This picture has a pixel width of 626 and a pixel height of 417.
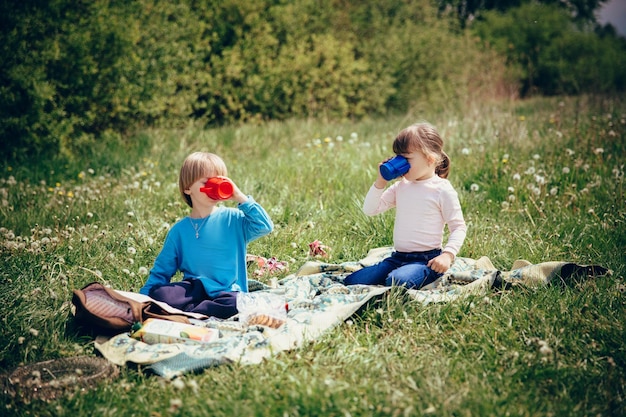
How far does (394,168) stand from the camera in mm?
3730

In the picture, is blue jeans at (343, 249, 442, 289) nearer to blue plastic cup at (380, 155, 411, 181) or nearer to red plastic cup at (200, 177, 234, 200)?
blue plastic cup at (380, 155, 411, 181)

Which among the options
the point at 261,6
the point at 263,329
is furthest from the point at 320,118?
the point at 263,329

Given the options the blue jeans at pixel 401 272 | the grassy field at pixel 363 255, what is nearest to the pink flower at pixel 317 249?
the grassy field at pixel 363 255

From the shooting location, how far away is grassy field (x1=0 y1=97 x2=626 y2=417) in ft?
8.41

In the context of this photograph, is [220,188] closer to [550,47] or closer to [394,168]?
[394,168]

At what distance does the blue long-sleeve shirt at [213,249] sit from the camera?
3648 millimetres

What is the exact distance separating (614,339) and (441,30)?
12685 mm

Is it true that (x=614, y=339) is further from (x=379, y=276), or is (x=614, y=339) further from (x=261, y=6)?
(x=261, y=6)

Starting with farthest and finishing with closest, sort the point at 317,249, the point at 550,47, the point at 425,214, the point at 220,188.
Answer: the point at 550,47, the point at 317,249, the point at 425,214, the point at 220,188

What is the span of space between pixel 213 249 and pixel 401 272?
3.75 ft

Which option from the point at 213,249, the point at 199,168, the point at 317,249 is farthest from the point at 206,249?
the point at 317,249

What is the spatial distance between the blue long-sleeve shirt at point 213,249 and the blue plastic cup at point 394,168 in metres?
0.76

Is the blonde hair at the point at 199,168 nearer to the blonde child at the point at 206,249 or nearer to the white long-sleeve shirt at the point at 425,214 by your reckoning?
the blonde child at the point at 206,249

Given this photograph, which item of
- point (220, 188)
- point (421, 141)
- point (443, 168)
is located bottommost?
point (220, 188)
